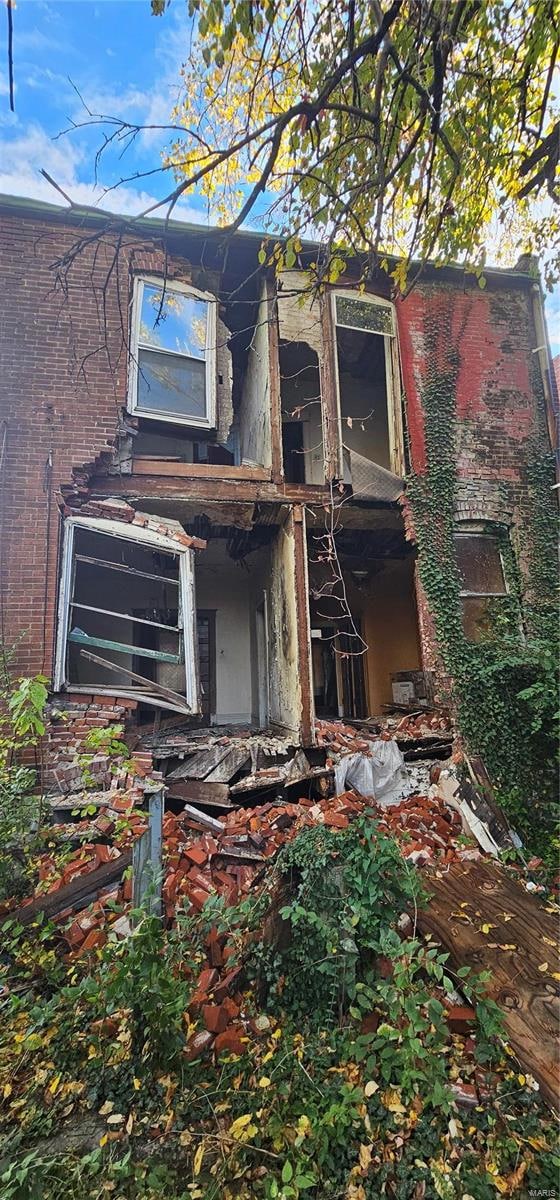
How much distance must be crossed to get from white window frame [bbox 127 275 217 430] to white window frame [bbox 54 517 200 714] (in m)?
1.55

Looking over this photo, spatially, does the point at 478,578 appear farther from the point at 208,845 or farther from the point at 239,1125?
the point at 239,1125

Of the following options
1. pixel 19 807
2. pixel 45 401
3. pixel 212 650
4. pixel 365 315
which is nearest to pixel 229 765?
pixel 19 807

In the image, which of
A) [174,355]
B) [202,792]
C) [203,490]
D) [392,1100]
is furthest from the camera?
[174,355]

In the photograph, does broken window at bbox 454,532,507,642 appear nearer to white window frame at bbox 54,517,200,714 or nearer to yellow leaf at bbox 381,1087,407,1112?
white window frame at bbox 54,517,200,714

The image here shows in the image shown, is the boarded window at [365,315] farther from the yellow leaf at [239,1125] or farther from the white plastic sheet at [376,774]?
the yellow leaf at [239,1125]

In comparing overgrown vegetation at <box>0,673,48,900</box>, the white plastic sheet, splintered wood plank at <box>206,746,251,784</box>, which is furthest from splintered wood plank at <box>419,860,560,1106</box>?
overgrown vegetation at <box>0,673,48,900</box>

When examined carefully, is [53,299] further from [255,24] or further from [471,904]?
[471,904]

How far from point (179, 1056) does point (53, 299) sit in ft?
23.9

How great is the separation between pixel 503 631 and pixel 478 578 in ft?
2.72

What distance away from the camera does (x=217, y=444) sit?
7406mm

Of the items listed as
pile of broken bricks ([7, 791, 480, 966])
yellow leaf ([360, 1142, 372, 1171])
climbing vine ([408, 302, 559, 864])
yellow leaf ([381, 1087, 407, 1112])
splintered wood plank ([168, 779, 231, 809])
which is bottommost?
yellow leaf ([360, 1142, 372, 1171])

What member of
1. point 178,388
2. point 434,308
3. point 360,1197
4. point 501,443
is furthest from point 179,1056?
point 434,308

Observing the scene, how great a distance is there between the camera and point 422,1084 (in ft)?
7.91

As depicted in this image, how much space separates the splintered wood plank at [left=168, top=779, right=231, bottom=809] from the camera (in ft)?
17.3
